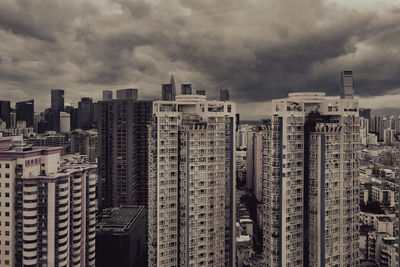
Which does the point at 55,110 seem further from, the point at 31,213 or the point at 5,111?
the point at 31,213

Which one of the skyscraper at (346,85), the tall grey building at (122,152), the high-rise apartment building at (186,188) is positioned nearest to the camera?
the high-rise apartment building at (186,188)

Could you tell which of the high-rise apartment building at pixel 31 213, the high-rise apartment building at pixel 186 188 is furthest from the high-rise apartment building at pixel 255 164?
the high-rise apartment building at pixel 31 213

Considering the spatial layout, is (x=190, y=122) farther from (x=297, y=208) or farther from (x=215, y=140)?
(x=297, y=208)

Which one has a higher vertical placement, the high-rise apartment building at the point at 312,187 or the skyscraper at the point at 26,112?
the skyscraper at the point at 26,112

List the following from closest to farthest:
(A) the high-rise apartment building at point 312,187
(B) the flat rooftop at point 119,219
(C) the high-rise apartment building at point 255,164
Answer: (A) the high-rise apartment building at point 312,187 → (B) the flat rooftop at point 119,219 → (C) the high-rise apartment building at point 255,164

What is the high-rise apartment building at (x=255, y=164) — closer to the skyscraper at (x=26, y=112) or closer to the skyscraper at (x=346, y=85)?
the skyscraper at (x=346, y=85)

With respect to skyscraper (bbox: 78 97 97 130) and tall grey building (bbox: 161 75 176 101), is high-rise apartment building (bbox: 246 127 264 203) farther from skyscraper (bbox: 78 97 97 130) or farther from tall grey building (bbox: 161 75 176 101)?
skyscraper (bbox: 78 97 97 130)

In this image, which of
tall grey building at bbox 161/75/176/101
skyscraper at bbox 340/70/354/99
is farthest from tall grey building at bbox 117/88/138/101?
skyscraper at bbox 340/70/354/99

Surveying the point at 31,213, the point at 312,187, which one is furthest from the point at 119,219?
the point at 312,187
